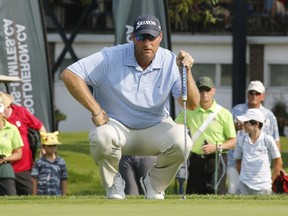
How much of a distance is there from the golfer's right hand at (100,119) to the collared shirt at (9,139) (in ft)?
12.9

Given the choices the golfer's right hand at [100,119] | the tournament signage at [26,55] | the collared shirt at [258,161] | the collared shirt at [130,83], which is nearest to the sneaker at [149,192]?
the collared shirt at [130,83]

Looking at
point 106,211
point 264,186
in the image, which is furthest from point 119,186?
point 264,186

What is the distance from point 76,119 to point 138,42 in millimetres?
29231

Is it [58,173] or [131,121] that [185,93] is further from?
[58,173]

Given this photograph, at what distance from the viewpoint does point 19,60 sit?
19531 millimetres

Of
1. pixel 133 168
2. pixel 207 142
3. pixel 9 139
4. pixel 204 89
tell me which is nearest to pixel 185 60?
pixel 133 168

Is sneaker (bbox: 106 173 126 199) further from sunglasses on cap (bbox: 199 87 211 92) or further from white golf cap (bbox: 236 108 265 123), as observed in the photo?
sunglasses on cap (bbox: 199 87 211 92)

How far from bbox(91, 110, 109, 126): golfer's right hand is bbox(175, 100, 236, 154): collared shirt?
154 inches

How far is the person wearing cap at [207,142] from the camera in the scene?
1492cm

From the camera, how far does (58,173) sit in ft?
52.6

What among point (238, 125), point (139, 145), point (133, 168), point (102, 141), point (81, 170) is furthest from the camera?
point (81, 170)

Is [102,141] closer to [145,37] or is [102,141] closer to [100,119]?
[100,119]

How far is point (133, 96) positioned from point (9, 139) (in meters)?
4.11

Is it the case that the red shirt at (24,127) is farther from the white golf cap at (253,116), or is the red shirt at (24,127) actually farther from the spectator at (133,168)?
the white golf cap at (253,116)
